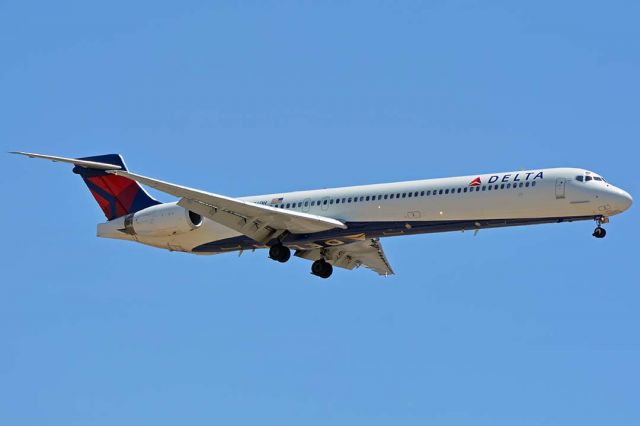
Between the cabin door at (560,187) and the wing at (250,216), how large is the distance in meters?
6.83

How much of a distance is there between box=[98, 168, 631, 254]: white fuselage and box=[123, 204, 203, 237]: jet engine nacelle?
312 centimetres

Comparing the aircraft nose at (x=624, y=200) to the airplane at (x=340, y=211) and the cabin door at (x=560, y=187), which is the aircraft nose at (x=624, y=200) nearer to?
the airplane at (x=340, y=211)

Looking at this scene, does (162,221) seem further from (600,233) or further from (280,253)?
(600,233)

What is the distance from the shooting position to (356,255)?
4422cm

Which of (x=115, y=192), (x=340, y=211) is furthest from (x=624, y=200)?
(x=115, y=192)

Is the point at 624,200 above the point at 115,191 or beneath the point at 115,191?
beneath

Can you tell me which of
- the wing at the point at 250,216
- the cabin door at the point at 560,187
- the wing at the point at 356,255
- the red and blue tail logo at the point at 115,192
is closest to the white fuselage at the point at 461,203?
the cabin door at the point at 560,187

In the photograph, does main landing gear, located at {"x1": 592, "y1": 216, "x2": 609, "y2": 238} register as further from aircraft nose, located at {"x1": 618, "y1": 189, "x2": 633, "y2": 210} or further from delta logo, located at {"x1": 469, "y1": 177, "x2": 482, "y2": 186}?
delta logo, located at {"x1": 469, "y1": 177, "x2": 482, "y2": 186}

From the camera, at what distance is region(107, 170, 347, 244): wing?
39.1 m

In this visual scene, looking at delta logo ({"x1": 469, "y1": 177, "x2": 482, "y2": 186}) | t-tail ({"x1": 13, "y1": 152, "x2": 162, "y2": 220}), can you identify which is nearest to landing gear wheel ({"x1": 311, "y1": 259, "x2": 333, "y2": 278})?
t-tail ({"x1": 13, "y1": 152, "x2": 162, "y2": 220})

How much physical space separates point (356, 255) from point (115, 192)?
887 cm

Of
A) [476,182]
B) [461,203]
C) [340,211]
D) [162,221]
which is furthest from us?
[162,221]

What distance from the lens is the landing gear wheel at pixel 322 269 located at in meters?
43.9

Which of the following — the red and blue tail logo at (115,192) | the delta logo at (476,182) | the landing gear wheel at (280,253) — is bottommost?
the landing gear wheel at (280,253)
